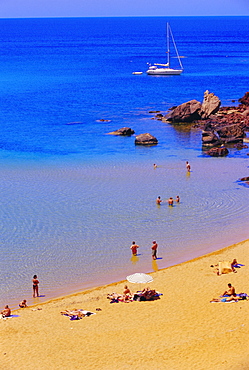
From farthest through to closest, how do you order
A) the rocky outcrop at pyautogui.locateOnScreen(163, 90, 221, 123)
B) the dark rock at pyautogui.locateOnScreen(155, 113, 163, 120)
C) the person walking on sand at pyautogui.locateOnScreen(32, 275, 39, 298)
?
the dark rock at pyautogui.locateOnScreen(155, 113, 163, 120) → the rocky outcrop at pyautogui.locateOnScreen(163, 90, 221, 123) → the person walking on sand at pyautogui.locateOnScreen(32, 275, 39, 298)

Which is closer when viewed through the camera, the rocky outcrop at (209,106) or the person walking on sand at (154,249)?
the person walking on sand at (154,249)

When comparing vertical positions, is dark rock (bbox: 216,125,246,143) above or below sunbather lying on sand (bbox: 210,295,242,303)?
above

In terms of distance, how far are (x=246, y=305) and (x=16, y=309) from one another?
32.4 ft

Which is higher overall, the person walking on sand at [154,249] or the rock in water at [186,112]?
the rock in water at [186,112]

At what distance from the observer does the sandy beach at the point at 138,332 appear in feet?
64.0

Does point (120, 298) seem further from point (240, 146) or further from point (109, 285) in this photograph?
point (240, 146)

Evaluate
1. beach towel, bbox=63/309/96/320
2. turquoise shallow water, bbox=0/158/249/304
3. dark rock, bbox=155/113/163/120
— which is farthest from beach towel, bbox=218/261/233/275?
dark rock, bbox=155/113/163/120

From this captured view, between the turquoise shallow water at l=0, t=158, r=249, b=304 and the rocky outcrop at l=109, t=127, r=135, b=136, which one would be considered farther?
the rocky outcrop at l=109, t=127, r=135, b=136

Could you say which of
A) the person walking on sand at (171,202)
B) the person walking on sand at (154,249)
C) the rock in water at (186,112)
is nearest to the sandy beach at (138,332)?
the person walking on sand at (154,249)

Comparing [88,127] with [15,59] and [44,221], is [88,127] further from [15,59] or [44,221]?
[15,59]

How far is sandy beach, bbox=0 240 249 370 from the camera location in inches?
768

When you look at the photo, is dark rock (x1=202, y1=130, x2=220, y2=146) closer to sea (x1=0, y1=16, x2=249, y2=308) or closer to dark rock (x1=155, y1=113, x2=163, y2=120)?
sea (x1=0, y1=16, x2=249, y2=308)

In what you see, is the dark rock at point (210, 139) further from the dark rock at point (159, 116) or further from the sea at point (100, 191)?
the dark rock at point (159, 116)

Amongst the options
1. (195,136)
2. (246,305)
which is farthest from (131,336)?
(195,136)
